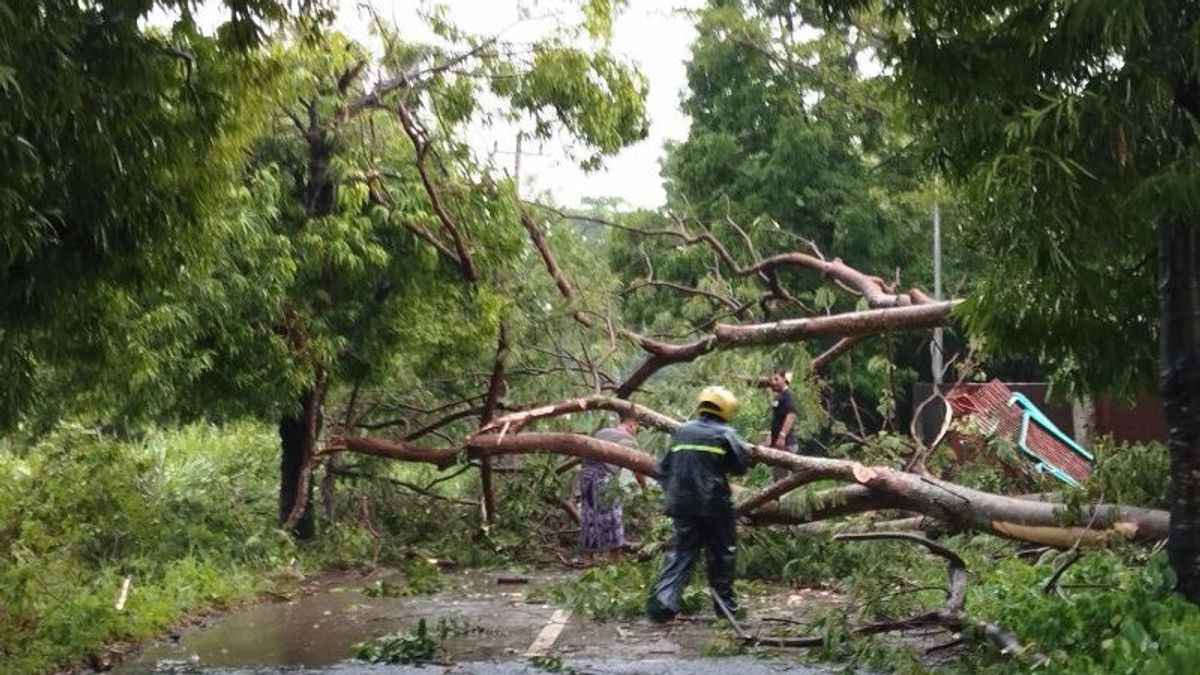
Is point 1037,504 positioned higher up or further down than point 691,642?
higher up

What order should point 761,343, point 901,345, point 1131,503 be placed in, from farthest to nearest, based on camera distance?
1. point 901,345
2. point 761,343
3. point 1131,503

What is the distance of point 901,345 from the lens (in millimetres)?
28250

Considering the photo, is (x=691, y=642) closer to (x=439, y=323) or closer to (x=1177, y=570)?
(x=1177, y=570)

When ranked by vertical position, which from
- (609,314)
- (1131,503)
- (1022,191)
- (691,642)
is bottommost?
(691,642)

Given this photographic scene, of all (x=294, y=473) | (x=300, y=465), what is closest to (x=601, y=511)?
(x=300, y=465)

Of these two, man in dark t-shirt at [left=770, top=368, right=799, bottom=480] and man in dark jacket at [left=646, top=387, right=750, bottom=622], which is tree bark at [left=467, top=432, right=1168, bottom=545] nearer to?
man in dark jacket at [left=646, top=387, right=750, bottom=622]

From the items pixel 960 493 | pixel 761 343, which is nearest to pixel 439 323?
pixel 761 343

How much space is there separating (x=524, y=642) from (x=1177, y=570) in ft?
14.0

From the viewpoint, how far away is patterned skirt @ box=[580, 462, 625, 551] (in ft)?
43.2

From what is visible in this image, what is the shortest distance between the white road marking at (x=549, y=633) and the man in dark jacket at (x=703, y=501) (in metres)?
0.68

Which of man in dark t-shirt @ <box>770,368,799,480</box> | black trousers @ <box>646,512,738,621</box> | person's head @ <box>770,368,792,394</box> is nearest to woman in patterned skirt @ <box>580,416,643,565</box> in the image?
man in dark t-shirt @ <box>770,368,799,480</box>

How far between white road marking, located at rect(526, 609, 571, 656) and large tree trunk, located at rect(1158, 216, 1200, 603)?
3.86 m

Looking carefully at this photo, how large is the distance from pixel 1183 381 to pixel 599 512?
7910 millimetres

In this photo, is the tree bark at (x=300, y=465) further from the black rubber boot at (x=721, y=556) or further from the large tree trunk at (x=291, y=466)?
the black rubber boot at (x=721, y=556)
